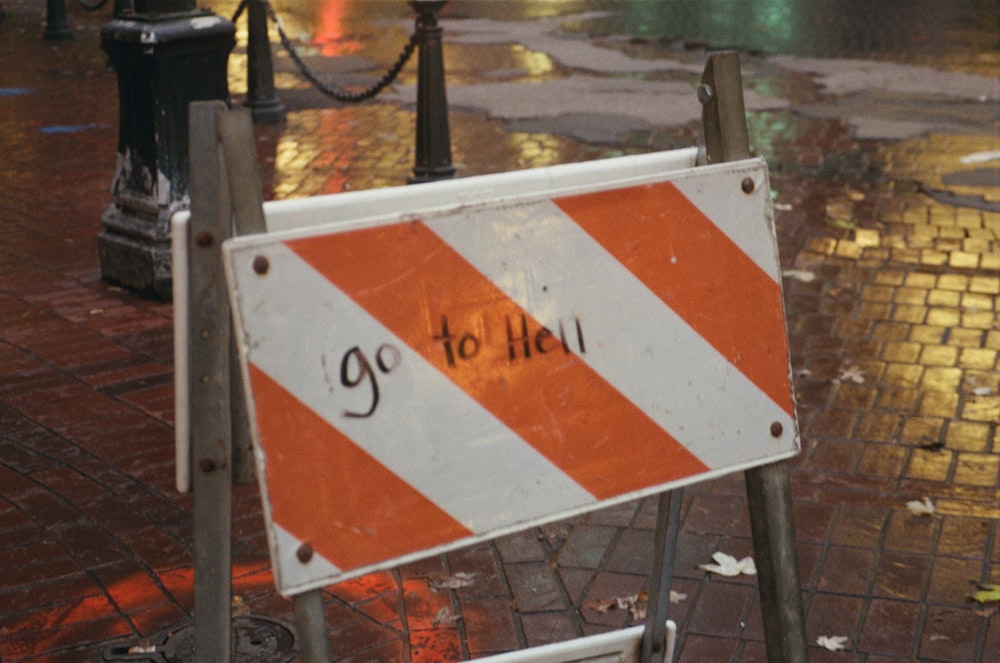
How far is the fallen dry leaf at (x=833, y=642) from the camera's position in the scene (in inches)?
133

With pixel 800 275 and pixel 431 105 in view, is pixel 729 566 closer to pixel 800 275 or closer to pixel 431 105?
pixel 800 275

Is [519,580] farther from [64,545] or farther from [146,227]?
[146,227]

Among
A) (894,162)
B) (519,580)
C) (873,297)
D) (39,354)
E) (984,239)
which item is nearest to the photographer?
(519,580)

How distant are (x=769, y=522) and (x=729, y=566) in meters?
1.43

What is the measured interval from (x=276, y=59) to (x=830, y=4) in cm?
845

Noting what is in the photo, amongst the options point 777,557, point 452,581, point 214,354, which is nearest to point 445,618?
point 452,581

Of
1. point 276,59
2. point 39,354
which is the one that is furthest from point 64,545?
point 276,59

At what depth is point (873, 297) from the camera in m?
6.13

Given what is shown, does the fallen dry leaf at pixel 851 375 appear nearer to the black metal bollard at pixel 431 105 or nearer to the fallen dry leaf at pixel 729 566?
the fallen dry leaf at pixel 729 566

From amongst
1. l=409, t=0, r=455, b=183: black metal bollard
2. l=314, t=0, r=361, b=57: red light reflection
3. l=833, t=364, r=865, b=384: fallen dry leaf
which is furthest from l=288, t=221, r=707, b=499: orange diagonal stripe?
l=314, t=0, r=361, b=57: red light reflection

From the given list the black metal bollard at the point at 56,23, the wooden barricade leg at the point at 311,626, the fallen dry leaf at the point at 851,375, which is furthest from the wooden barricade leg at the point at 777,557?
the black metal bollard at the point at 56,23

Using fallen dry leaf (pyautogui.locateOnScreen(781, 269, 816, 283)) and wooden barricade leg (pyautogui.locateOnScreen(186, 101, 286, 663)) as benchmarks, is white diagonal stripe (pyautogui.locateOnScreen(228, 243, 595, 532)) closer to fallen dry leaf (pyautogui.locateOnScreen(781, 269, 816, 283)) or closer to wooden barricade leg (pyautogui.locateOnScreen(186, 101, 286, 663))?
wooden barricade leg (pyautogui.locateOnScreen(186, 101, 286, 663))

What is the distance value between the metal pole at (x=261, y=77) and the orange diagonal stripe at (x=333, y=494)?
27.2 ft

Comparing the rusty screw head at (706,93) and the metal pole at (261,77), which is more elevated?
the rusty screw head at (706,93)
